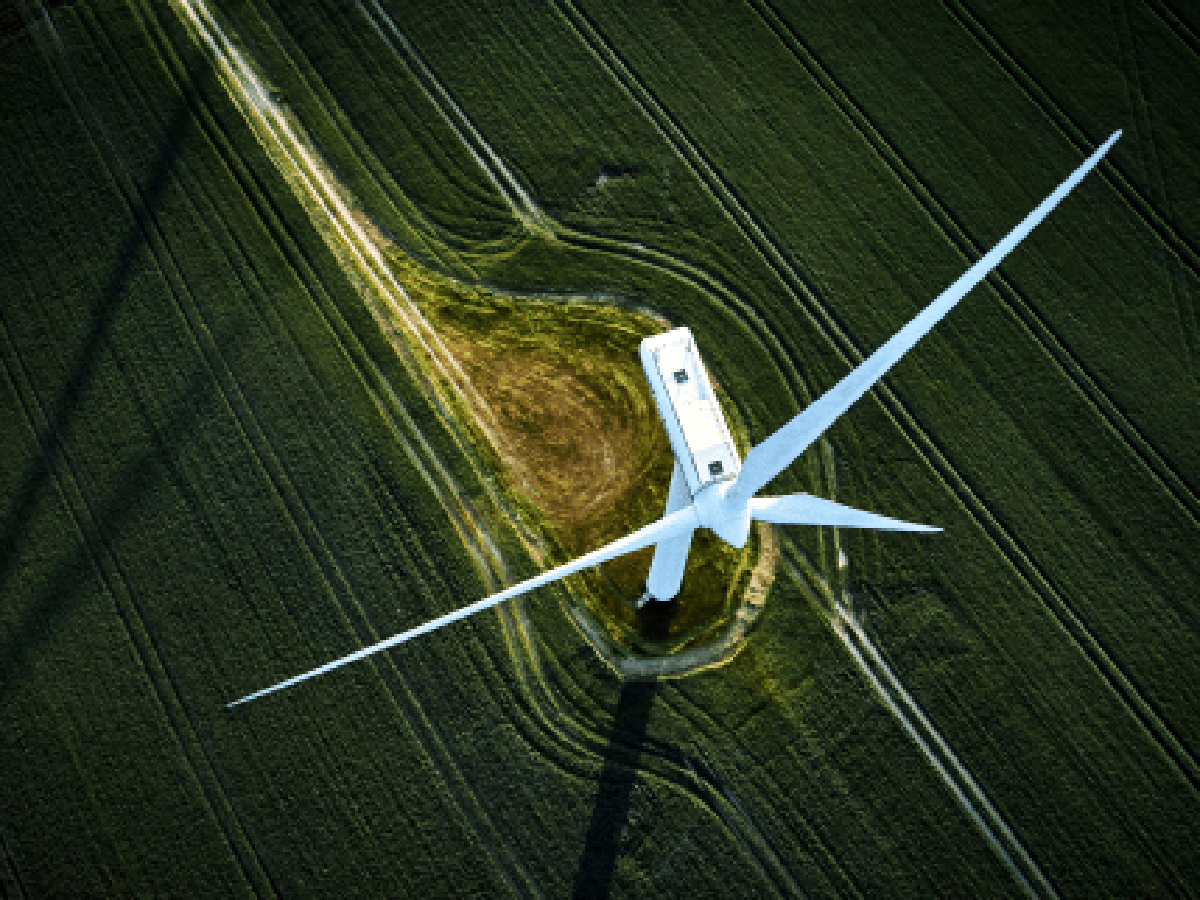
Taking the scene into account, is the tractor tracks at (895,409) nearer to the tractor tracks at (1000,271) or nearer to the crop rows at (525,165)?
the crop rows at (525,165)

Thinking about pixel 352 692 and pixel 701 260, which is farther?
pixel 701 260

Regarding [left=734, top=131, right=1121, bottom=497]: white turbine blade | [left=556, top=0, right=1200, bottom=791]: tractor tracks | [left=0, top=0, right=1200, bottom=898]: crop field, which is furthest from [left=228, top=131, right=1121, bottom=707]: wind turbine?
[left=556, top=0, right=1200, bottom=791]: tractor tracks

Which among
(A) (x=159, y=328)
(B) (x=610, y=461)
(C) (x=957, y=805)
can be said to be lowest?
(C) (x=957, y=805)

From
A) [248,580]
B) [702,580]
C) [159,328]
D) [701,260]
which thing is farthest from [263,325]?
[702,580]

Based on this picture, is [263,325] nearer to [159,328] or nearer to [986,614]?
[159,328]

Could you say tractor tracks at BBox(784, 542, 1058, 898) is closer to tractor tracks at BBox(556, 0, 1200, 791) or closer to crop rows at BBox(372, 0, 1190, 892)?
tractor tracks at BBox(556, 0, 1200, 791)

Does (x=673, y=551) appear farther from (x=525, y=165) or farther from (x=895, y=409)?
(x=525, y=165)
